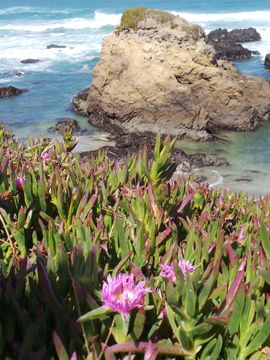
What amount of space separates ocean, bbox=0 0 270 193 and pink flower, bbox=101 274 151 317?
1122cm

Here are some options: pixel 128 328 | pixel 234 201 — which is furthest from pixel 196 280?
pixel 234 201

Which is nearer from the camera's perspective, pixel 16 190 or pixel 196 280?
pixel 196 280

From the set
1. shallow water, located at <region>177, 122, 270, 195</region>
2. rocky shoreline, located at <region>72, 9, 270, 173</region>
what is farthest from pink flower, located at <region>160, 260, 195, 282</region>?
rocky shoreline, located at <region>72, 9, 270, 173</region>

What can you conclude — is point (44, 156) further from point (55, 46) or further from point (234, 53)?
point (55, 46)

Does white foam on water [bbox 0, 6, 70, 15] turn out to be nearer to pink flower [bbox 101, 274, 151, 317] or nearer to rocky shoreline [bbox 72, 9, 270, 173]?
rocky shoreline [bbox 72, 9, 270, 173]

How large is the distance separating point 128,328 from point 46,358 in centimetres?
22

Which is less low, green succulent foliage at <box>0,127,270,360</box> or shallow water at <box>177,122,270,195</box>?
green succulent foliage at <box>0,127,270,360</box>

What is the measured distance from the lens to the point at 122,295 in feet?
4.36

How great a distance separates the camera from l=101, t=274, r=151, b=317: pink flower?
51.4 inches

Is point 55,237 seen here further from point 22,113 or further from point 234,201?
point 22,113

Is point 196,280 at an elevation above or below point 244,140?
above

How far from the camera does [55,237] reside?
188 centimetres

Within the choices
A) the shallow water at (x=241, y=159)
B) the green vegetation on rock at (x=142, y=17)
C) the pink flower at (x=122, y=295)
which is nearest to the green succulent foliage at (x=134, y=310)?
the pink flower at (x=122, y=295)

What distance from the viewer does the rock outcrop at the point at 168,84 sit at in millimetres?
16781
